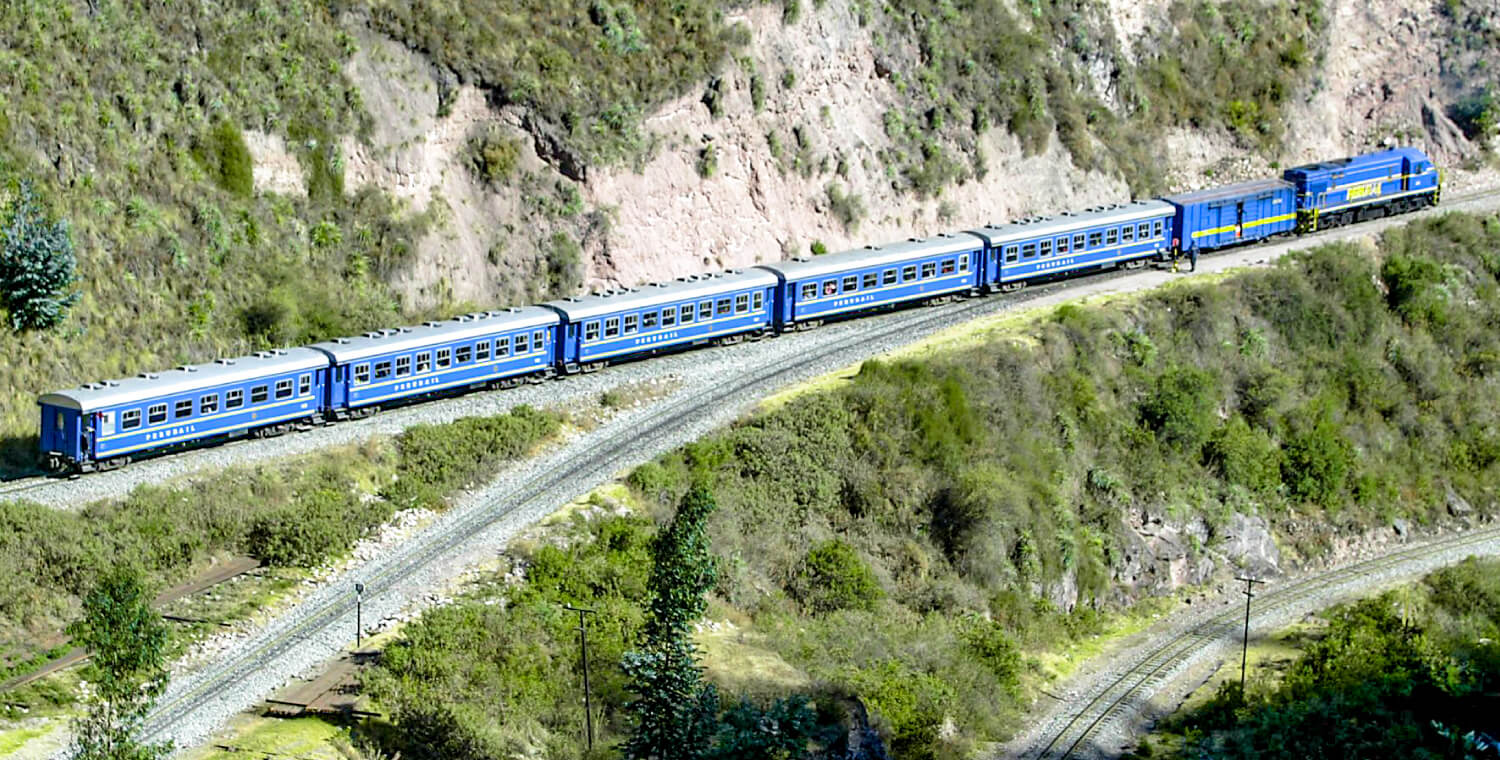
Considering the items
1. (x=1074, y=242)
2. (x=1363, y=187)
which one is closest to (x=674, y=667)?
(x=1074, y=242)

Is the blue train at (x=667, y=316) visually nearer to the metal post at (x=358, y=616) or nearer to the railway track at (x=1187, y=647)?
the metal post at (x=358, y=616)

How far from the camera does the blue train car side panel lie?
2628 inches

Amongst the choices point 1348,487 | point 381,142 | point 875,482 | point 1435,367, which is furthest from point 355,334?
point 1435,367

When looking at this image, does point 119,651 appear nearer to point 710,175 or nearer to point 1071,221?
point 710,175

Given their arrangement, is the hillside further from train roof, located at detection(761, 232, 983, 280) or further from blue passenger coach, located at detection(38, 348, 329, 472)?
train roof, located at detection(761, 232, 983, 280)

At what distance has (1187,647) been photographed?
1930 inches

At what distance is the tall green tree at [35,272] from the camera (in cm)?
4412

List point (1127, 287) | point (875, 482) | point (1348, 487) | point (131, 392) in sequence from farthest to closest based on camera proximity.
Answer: point (1127, 287) < point (1348, 487) < point (875, 482) < point (131, 392)

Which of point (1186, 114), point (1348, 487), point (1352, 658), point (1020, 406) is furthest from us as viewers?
point (1186, 114)

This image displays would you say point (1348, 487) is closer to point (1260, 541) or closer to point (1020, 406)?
point (1260, 541)

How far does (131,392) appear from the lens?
41.1m

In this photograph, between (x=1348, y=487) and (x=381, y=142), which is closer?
(x=381, y=142)

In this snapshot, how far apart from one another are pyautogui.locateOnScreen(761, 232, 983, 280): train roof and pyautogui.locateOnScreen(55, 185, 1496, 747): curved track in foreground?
Answer: 6.88 feet

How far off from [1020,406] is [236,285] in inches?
962
